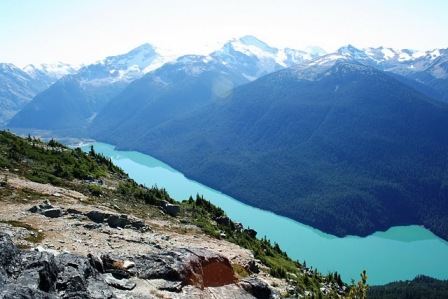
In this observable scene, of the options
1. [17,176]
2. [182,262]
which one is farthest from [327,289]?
[17,176]

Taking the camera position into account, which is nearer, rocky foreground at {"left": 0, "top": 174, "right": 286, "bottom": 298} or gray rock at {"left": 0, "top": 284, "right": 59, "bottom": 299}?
gray rock at {"left": 0, "top": 284, "right": 59, "bottom": 299}

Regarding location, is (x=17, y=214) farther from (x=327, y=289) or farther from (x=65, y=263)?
(x=327, y=289)

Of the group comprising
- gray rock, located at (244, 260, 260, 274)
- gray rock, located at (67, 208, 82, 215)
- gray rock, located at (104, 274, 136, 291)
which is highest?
gray rock, located at (67, 208, 82, 215)

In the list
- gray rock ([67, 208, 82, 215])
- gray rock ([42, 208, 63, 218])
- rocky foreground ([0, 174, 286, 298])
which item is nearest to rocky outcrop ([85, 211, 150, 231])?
rocky foreground ([0, 174, 286, 298])

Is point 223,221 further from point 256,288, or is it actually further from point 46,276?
point 46,276

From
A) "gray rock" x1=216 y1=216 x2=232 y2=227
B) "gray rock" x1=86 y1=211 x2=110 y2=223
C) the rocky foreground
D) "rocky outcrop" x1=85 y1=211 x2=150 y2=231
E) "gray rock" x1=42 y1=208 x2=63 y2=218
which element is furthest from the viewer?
"gray rock" x1=216 y1=216 x2=232 y2=227

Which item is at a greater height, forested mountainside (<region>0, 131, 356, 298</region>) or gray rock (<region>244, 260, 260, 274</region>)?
forested mountainside (<region>0, 131, 356, 298</region>)

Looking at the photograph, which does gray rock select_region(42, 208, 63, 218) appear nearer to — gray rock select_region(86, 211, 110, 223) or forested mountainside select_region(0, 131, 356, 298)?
forested mountainside select_region(0, 131, 356, 298)

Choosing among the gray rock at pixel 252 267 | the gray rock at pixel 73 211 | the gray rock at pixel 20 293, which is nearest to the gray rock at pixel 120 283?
the gray rock at pixel 20 293

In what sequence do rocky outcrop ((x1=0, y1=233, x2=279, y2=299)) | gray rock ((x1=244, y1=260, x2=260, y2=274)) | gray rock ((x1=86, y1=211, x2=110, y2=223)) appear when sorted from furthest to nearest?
1. gray rock ((x1=244, y1=260, x2=260, y2=274))
2. gray rock ((x1=86, y1=211, x2=110, y2=223))
3. rocky outcrop ((x1=0, y1=233, x2=279, y2=299))
